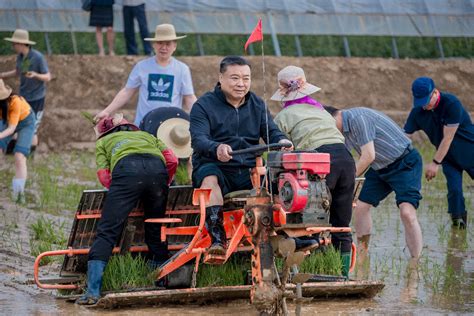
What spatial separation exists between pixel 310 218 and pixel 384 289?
92.1 inches

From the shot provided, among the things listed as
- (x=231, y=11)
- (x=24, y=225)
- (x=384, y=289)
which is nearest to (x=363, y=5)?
(x=231, y=11)

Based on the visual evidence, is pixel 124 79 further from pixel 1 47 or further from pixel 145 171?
pixel 145 171

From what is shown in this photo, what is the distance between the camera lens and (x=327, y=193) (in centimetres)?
764

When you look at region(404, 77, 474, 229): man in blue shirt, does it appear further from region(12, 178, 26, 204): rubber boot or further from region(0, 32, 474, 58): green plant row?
region(0, 32, 474, 58): green plant row

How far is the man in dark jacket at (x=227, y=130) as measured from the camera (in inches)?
335

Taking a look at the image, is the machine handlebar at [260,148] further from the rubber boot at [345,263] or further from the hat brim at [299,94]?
the rubber boot at [345,263]

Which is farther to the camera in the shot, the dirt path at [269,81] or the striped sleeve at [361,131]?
the dirt path at [269,81]

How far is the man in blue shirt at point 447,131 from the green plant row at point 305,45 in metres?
10.7

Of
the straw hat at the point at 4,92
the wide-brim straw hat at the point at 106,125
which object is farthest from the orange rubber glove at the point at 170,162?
the straw hat at the point at 4,92

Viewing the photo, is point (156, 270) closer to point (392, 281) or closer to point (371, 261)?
point (392, 281)

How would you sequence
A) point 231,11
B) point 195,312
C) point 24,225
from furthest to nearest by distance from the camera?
1. point 231,11
2. point 24,225
3. point 195,312

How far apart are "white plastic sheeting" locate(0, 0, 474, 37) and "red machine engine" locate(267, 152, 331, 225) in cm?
1521

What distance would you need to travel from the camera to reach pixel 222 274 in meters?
9.04

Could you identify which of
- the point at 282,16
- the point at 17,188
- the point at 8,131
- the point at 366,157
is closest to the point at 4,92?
the point at 8,131
